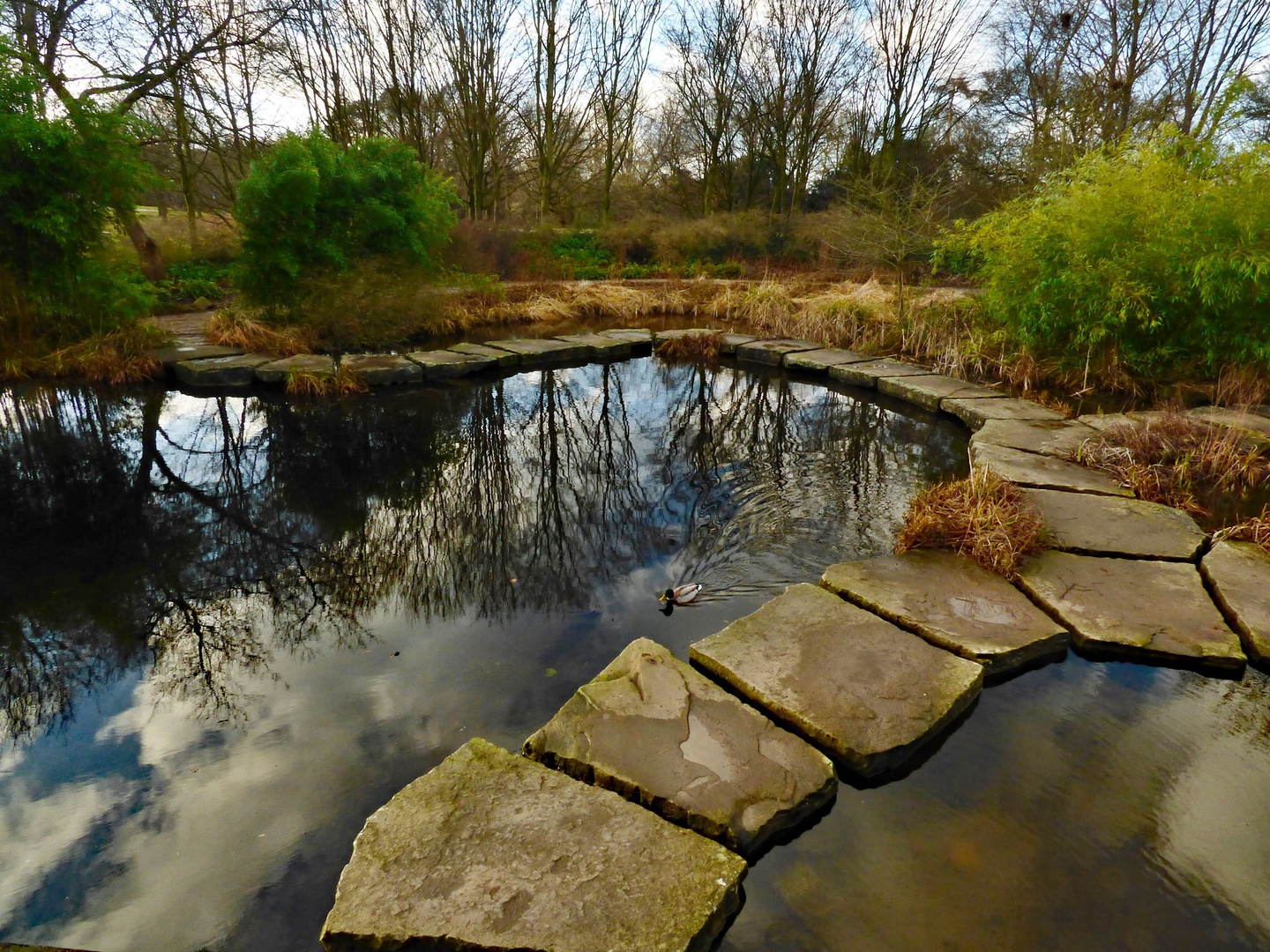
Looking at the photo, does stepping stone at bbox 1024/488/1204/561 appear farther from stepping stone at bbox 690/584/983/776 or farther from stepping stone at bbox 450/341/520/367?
stepping stone at bbox 450/341/520/367

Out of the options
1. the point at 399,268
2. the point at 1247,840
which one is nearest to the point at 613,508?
the point at 1247,840

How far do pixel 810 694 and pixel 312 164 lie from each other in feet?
20.4

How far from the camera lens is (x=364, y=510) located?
3502 millimetres

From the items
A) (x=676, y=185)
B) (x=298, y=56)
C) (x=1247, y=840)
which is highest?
(x=298, y=56)

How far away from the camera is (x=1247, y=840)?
1619mm

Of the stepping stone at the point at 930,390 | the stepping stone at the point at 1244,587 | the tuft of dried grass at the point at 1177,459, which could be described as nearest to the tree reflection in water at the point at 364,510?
the stepping stone at the point at 930,390

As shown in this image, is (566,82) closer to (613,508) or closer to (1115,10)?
A: (1115,10)

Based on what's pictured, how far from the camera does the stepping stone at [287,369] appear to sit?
19.5 feet

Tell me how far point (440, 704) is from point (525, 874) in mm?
771

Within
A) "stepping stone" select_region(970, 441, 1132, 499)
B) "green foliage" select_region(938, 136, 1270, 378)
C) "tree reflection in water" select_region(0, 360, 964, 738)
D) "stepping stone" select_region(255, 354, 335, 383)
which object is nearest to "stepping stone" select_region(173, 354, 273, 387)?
"stepping stone" select_region(255, 354, 335, 383)

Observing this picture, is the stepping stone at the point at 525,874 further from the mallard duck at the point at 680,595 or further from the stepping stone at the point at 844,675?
the mallard duck at the point at 680,595

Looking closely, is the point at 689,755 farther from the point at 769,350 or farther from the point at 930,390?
the point at 769,350

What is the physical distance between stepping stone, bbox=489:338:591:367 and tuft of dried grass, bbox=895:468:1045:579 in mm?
4638

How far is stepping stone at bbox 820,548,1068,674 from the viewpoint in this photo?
2.27 metres
